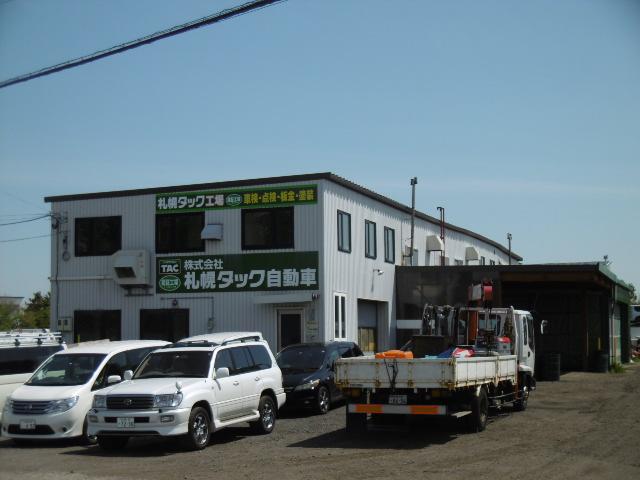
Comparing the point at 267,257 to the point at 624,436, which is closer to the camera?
the point at 624,436

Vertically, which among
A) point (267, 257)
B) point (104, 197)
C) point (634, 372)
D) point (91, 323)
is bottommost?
point (634, 372)

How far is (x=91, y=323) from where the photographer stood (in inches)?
1120

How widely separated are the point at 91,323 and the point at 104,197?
14.3 feet

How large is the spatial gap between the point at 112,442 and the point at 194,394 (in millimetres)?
1733

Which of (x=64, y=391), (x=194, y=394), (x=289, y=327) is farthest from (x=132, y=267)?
(x=194, y=394)

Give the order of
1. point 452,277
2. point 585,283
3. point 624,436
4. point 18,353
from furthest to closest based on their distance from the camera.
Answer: point 585,283 → point 452,277 → point 18,353 → point 624,436

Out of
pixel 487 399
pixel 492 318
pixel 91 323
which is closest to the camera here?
pixel 487 399

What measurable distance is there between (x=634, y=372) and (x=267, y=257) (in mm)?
18489

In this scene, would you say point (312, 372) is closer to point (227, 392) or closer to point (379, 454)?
point (227, 392)

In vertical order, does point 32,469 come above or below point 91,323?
below

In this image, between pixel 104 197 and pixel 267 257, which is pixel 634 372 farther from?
pixel 104 197

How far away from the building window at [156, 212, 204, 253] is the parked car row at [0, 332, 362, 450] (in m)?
10.3

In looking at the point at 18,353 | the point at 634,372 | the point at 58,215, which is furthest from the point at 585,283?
the point at 18,353

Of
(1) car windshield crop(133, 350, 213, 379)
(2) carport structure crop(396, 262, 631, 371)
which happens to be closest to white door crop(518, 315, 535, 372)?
(2) carport structure crop(396, 262, 631, 371)
